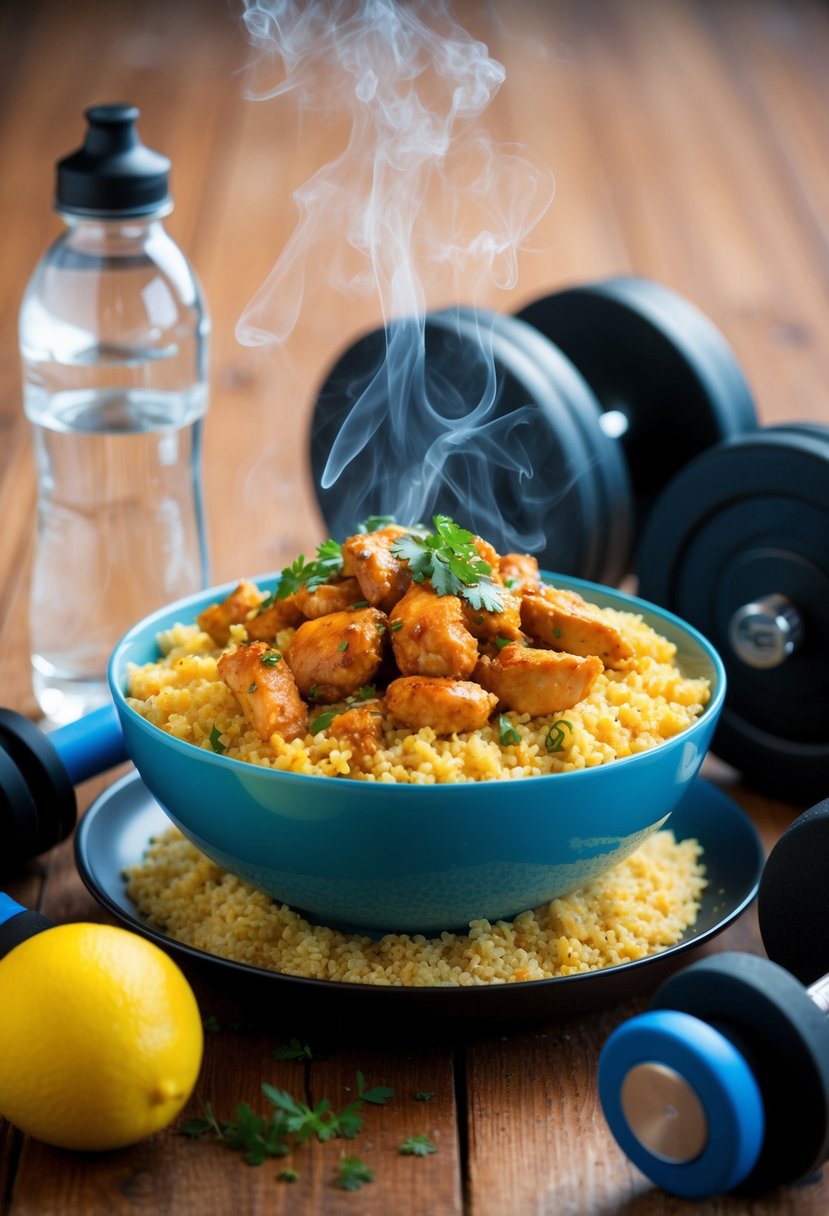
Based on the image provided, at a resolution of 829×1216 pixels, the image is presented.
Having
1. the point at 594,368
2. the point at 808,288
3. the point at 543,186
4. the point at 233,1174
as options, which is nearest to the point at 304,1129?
the point at 233,1174

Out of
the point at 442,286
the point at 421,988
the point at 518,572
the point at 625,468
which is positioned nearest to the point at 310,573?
the point at 518,572

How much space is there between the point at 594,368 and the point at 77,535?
0.82 m

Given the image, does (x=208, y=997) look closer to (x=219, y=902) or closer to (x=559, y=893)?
(x=219, y=902)

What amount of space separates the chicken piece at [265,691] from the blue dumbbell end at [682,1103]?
39 cm

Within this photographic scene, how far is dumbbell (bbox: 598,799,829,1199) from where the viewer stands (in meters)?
1.04

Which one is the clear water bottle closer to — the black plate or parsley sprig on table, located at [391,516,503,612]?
the black plate

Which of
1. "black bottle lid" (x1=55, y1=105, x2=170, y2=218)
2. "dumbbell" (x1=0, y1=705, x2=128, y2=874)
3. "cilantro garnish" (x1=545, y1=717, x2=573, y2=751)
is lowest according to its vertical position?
"dumbbell" (x1=0, y1=705, x2=128, y2=874)

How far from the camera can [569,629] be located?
137 centimetres

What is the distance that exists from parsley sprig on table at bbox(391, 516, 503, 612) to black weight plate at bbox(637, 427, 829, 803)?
537 millimetres

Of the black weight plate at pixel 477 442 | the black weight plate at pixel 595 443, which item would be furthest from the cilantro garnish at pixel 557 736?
the black weight plate at pixel 595 443

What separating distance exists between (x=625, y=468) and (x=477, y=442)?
0.23 meters

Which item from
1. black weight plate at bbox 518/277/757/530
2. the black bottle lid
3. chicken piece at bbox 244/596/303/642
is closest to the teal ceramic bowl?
chicken piece at bbox 244/596/303/642

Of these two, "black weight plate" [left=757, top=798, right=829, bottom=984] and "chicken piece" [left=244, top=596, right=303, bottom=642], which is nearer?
"black weight plate" [left=757, top=798, right=829, bottom=984]

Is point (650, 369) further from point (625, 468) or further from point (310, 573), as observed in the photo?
point (310, 573)
